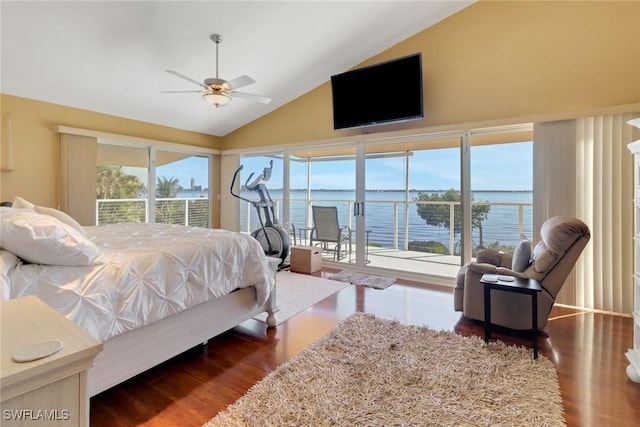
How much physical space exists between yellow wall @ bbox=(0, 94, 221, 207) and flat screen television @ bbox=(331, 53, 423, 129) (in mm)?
3500

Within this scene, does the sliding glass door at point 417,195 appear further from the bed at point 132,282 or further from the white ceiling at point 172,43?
the bed at point 132,282

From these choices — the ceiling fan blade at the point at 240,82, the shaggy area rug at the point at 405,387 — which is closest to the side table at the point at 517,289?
the shaggy area rug at the point at 405,387

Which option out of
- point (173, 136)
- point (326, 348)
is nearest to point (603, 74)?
point (326, 348)

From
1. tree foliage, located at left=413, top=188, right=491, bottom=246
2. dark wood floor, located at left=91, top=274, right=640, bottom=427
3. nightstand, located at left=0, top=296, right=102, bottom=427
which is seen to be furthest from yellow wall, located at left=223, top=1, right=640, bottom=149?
nightstand, located at left=0, top=296, right=102, bottom=427

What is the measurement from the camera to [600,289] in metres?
3.10

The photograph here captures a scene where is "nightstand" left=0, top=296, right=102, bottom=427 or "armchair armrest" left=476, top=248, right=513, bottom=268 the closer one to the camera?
"nightstand" left=0, top=296, right=102, bottom=427

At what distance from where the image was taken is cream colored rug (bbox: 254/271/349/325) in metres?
3.01

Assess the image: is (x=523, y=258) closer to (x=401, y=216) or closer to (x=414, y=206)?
(x=414, y=206)

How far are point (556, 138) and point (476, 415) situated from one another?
3.01 meters

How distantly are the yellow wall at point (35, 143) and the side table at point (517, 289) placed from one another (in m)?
5.10

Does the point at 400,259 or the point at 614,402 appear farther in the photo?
the point at 400,259

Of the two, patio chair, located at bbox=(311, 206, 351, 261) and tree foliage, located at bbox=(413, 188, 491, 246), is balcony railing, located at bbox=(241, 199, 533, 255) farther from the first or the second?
patio chair, located at bbox=(311, 206, 351, 261)

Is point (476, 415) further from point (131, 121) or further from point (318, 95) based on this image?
point (131, 121)

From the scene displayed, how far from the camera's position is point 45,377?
2.20 feet
